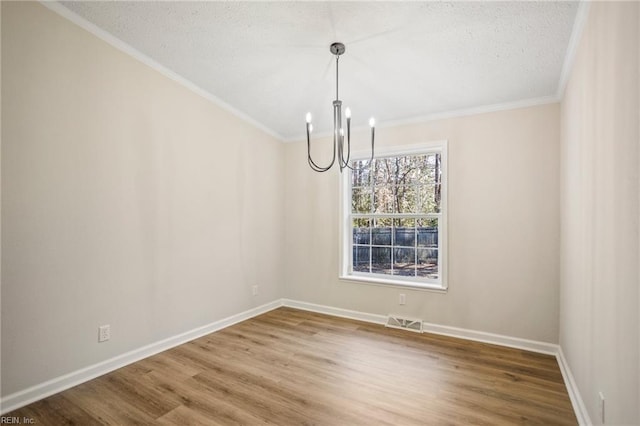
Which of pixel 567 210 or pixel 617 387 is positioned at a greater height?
pixel 567 210

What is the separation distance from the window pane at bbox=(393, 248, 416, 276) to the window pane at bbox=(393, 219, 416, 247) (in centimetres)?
9

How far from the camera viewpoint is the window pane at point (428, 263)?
3.58 metres

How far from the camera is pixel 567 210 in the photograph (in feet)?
8.09

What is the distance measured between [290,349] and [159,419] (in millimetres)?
1268

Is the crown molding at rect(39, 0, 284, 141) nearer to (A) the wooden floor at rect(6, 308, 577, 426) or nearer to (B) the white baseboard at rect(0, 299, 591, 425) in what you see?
(B) the white baseboard at rect(0, 299, 591, 425)

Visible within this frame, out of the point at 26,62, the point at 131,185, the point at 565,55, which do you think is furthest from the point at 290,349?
the point at 565,55

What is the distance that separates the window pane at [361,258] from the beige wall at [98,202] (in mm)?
1588

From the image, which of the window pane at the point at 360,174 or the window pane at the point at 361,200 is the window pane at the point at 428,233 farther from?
the window pane at the point at 360,174

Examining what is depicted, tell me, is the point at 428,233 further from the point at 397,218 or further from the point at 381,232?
the point at 381,232

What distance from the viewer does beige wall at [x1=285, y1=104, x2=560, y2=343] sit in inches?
114

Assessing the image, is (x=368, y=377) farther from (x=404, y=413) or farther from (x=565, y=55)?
(x=565, y=55)

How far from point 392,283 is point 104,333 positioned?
2.86m

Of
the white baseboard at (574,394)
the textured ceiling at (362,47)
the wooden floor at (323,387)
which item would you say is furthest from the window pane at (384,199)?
the white baseboard at (574,394)

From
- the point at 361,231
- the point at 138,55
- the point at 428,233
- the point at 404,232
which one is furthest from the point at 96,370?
the point at 428,233
